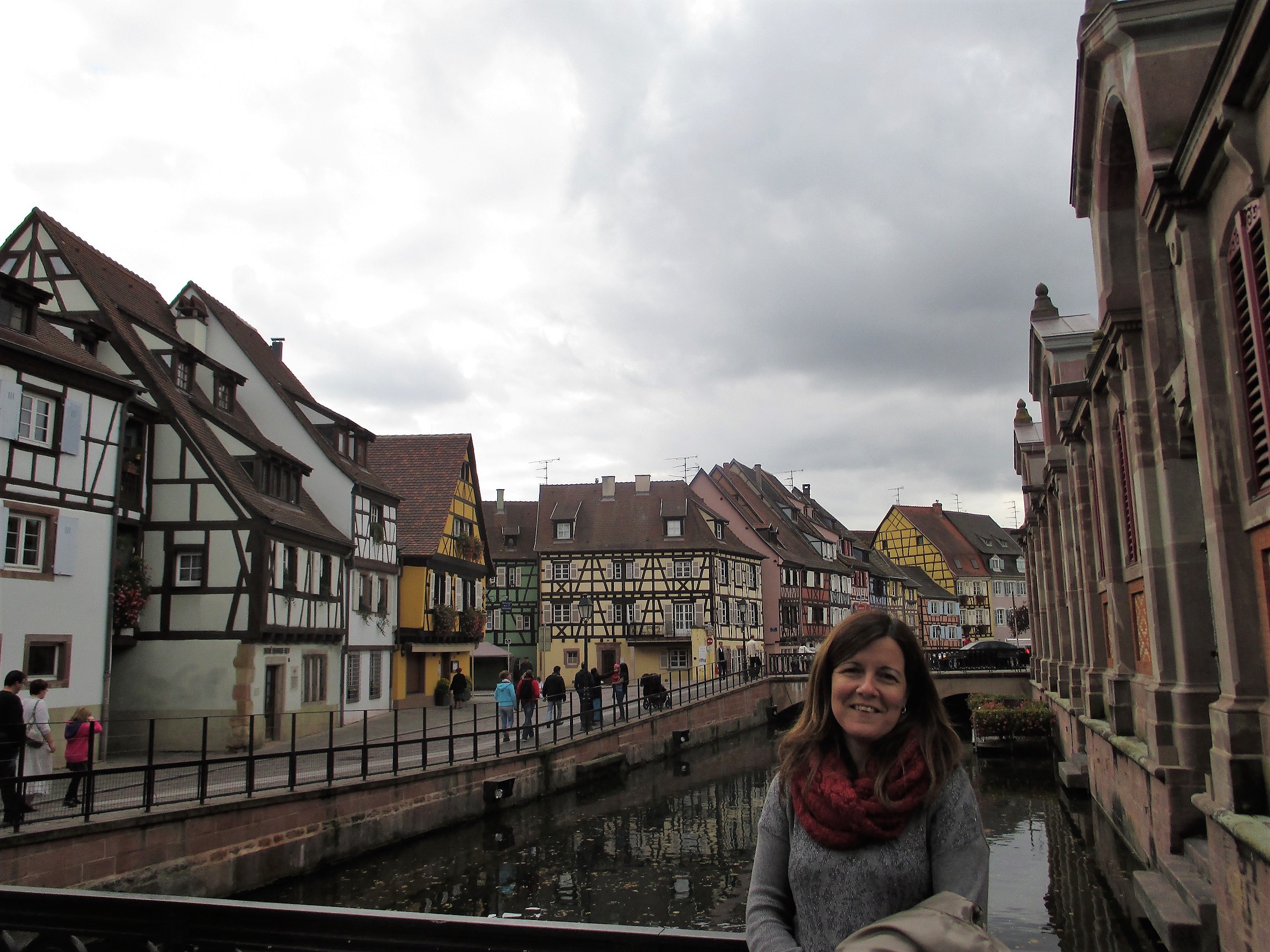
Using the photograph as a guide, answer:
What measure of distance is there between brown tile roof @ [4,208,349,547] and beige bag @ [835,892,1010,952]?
73.0 ft

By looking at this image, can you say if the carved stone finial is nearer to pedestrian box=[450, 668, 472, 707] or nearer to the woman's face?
pedestrian box=[450, 668, 472, 707]

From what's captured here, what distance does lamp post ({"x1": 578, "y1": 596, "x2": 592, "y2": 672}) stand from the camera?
5012 centimetres

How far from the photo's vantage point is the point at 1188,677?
11.1 m

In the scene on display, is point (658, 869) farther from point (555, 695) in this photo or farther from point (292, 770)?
point (555, 695)

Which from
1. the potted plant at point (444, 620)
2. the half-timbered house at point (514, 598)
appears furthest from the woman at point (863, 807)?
the half-timbered house at point (514, 598)

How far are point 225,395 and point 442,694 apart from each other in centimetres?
1219

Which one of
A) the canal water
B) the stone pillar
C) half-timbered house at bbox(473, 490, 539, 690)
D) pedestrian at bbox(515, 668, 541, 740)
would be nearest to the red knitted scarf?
the stone pillar

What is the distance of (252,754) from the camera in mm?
14914

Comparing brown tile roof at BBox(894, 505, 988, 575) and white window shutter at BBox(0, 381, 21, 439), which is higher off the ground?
brown tile roof at BBox(894, 505, 988, 575)

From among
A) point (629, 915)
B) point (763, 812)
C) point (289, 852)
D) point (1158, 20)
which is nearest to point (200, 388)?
point (289, 852)

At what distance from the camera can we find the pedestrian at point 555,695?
83.9ft

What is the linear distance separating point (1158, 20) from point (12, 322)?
1776 centimetres

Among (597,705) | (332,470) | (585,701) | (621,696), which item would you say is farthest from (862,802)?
(621,696)

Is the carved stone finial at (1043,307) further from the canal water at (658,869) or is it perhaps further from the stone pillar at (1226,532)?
the stone pillar at (1226,532)
